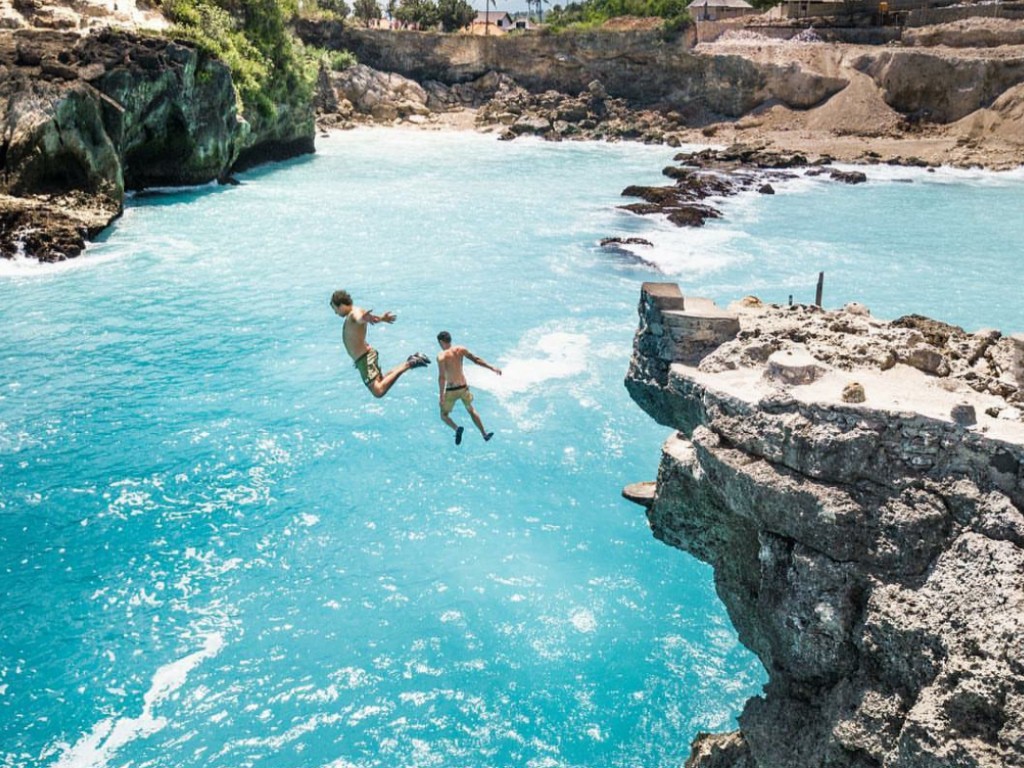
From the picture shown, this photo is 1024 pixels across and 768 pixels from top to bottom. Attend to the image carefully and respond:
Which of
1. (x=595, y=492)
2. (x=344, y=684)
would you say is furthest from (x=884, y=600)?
(x=595, y=492)

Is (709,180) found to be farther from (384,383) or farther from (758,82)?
(384,383)

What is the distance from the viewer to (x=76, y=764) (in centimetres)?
971

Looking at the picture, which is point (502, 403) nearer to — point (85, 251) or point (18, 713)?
point (18, 713)

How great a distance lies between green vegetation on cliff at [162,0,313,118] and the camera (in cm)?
3934

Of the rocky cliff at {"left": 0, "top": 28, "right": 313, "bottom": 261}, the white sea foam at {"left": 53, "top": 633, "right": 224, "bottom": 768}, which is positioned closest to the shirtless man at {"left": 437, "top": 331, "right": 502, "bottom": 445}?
the white sea foam at {"left": 53, "top": 633, "right": 224, "bottom": 768}

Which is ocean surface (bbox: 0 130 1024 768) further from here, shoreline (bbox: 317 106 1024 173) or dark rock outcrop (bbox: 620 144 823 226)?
shoreline (bbox: 317 106 1024 173)

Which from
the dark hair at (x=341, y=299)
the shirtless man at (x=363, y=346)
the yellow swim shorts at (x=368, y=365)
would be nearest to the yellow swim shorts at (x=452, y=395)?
the shirtless man at (x=363, y=346)

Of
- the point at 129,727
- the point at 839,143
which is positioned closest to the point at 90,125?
the point at 129,727

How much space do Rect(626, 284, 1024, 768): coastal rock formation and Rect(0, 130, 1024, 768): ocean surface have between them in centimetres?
294

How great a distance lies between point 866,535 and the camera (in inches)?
281

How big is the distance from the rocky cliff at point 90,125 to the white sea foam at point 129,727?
20.4 metres

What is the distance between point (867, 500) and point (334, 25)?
76.9m

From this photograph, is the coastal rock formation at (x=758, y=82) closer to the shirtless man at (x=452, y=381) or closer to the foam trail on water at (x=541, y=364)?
the foam trail on water at (x=541, y=364)

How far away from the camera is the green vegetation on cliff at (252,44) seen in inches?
1549
